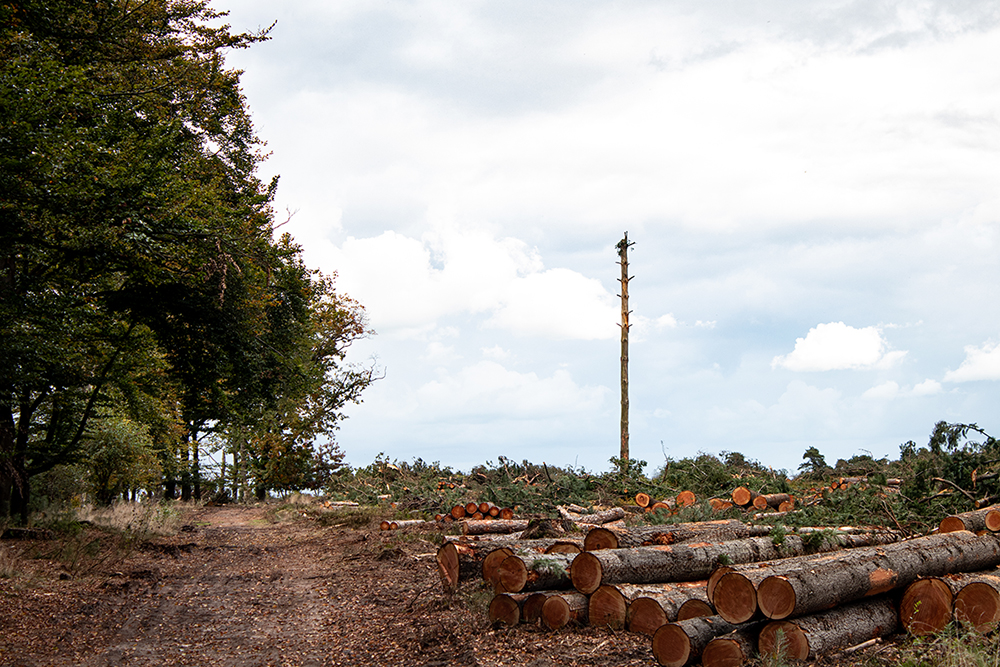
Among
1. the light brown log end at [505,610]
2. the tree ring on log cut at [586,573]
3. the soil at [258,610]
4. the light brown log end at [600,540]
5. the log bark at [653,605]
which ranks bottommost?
the soil at [258,610]

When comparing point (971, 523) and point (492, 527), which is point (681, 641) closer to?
point (971, 523)

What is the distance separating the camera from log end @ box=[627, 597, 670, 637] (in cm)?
646

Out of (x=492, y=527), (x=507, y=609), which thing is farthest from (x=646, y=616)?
(x=492, y=527)

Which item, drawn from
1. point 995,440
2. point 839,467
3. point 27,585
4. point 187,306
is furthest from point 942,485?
point 187,306

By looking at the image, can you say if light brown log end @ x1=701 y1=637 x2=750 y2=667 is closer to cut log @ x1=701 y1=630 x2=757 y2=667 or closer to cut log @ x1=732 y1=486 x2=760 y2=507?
cut log @ x1=701 y1=630 x2=757 y2=667

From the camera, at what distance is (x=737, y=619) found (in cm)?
589

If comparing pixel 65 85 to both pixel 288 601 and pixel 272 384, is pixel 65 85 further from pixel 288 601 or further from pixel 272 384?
pixel 272 384

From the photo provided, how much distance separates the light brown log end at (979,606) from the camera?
19.9 ft

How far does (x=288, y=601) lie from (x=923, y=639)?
7.73 m

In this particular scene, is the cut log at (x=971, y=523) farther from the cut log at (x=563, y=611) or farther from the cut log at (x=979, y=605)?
the cut log at (x=563, y=611)

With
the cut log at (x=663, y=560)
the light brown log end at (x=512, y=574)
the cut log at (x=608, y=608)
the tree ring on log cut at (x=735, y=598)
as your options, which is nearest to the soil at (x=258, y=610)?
the cut log at (x=608, y=608)

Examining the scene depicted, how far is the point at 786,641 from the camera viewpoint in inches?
227

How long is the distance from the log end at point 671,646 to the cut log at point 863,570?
0.53 metres

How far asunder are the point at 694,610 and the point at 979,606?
251cm
